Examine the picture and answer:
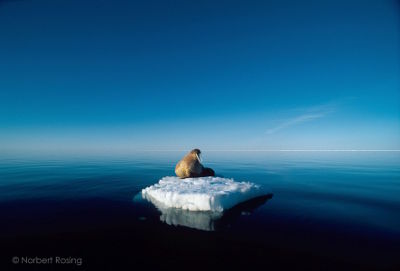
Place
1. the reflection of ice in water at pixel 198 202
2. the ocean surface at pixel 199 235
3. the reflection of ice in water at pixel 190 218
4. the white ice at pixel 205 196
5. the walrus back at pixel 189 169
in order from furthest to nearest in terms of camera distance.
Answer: the walrus back at pixel 189 169, the white ice at pixel 205 196, the reflection of ice in water at pixel 198 202, the reflection of ice in water at pixel 190 218, the ocean surface at pixel 199 235

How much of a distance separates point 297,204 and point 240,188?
2451mm

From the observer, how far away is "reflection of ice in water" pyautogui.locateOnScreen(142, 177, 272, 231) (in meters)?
6.11

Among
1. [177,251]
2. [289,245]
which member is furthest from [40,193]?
[289,245]

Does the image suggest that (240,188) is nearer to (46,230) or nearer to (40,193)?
(46,230)

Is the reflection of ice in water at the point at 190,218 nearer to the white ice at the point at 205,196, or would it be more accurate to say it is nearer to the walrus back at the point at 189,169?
the white ice at the point at 205,196

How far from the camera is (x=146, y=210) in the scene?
7.08 m

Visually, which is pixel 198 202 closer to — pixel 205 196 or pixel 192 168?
pixel 205 196

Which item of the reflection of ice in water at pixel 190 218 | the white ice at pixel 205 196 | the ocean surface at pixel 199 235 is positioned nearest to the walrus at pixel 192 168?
the white ice at pixel 205 196

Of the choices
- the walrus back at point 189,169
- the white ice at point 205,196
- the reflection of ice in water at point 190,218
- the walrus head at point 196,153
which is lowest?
the reflection of ice in water at point 190,218

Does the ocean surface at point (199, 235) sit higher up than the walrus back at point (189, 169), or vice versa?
the walrus back at point (189, 169)

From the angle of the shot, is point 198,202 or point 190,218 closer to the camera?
point 190,218

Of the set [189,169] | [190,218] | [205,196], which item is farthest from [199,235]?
Answer: [189,169]

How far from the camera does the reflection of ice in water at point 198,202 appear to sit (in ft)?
20.0

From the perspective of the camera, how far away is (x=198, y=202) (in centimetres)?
706
